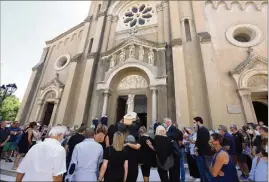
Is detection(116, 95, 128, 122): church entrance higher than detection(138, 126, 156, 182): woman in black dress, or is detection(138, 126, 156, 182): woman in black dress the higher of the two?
detection(116, 95, 128, 122): church entrance

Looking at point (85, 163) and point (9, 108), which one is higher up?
point (9, 108)

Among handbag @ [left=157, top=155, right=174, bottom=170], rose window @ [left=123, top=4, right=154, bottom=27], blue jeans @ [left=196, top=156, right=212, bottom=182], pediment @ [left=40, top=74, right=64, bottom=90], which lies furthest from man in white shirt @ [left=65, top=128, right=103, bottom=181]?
rose window @ [left=123, top=4, right=154, bottom=27]

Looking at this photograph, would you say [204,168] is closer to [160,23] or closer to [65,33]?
[160,23]

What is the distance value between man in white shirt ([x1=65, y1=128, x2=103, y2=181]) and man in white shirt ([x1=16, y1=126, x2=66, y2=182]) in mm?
373

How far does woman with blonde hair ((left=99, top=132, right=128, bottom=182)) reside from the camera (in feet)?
8.97

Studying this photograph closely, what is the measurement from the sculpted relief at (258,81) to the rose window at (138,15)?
910cm

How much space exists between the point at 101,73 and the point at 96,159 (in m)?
9.89

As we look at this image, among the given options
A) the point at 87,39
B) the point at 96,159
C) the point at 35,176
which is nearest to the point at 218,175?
the point at 96,159

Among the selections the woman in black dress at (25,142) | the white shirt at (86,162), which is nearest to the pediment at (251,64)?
the white shirt at (86,162)

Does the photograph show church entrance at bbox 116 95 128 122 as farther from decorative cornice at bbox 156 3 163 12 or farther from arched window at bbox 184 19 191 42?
decorative cornice at bbox 156 3 163 12

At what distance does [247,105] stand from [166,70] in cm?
491

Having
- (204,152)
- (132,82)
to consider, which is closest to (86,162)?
(204,152)

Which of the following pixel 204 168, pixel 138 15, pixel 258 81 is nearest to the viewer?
pixel 204 168

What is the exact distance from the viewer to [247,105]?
8.68 m
